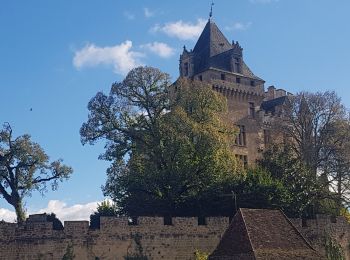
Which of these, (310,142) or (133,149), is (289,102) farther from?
(133,149)

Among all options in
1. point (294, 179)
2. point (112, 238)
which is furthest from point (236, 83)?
point (112, 238)

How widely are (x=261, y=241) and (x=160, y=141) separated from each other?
46.7ft

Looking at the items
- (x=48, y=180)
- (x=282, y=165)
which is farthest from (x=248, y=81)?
(x=48, y=180)

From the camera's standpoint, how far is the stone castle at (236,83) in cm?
5147

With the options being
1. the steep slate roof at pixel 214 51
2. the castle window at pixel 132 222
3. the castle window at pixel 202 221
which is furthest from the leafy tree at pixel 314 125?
the castle window at pixel 132 222

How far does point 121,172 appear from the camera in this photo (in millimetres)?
41406

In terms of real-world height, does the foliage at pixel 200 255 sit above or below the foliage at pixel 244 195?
below

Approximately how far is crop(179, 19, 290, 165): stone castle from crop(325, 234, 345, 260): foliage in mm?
14013

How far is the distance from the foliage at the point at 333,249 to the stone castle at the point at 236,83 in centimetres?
1401

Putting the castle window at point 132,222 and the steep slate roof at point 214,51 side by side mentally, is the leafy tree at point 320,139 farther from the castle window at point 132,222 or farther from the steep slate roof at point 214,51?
the castle window at point 132,222

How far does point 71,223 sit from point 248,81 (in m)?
27.2

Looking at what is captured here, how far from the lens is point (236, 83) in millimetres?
52469

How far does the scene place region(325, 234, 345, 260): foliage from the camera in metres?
37.2

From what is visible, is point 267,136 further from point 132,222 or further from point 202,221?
point 132,222
